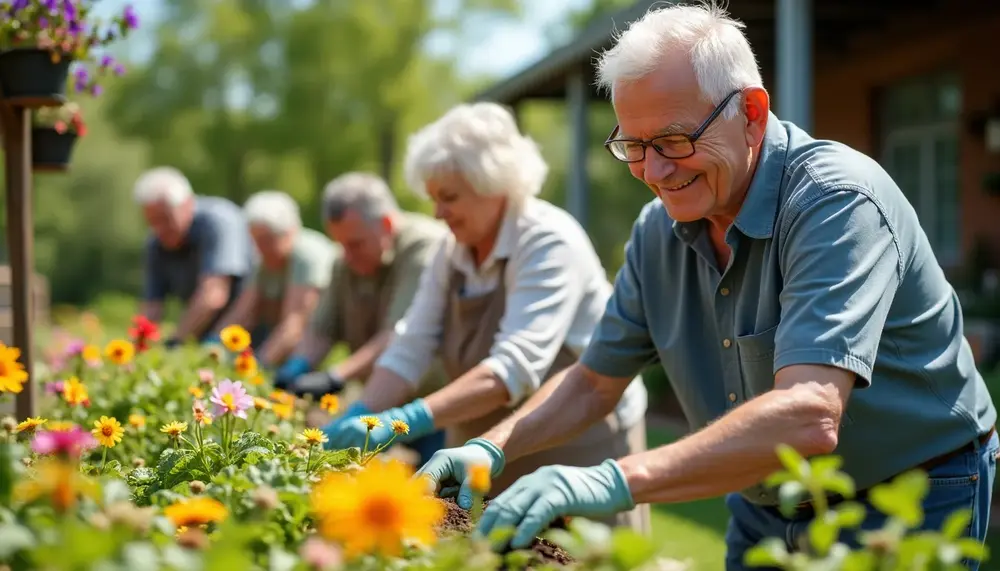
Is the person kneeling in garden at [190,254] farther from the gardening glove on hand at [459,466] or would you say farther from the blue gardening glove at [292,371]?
the gardening glove on hand at [459,466]

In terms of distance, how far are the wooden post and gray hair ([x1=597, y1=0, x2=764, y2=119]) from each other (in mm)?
1886

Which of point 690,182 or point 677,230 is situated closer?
point 690,182

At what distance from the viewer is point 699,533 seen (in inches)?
198

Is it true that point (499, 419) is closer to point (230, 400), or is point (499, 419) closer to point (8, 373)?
point (230, 400)

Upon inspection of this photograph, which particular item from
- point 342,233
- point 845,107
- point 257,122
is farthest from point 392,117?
point 342,233

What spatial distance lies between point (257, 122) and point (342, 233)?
2005 centimetres

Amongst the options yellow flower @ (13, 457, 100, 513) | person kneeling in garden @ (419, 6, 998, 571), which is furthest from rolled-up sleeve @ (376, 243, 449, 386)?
yellow flower @ (13, 457, 100, 513)

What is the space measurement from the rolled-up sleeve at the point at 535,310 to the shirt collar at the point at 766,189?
96cm

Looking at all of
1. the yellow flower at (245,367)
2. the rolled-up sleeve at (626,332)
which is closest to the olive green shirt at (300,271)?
the yellow flower at (245,367)

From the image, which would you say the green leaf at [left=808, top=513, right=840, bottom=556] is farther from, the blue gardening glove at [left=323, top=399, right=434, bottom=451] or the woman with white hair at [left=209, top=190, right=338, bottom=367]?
the woman with white hair at [left=209, top=190, right=338, bottom=367]

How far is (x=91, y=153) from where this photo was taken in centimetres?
2920

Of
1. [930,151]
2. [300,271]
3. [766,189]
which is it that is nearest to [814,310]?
[766,189]

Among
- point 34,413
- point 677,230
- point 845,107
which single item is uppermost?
point 845,107

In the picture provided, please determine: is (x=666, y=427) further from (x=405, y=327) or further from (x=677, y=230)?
(x=677, y=230)
